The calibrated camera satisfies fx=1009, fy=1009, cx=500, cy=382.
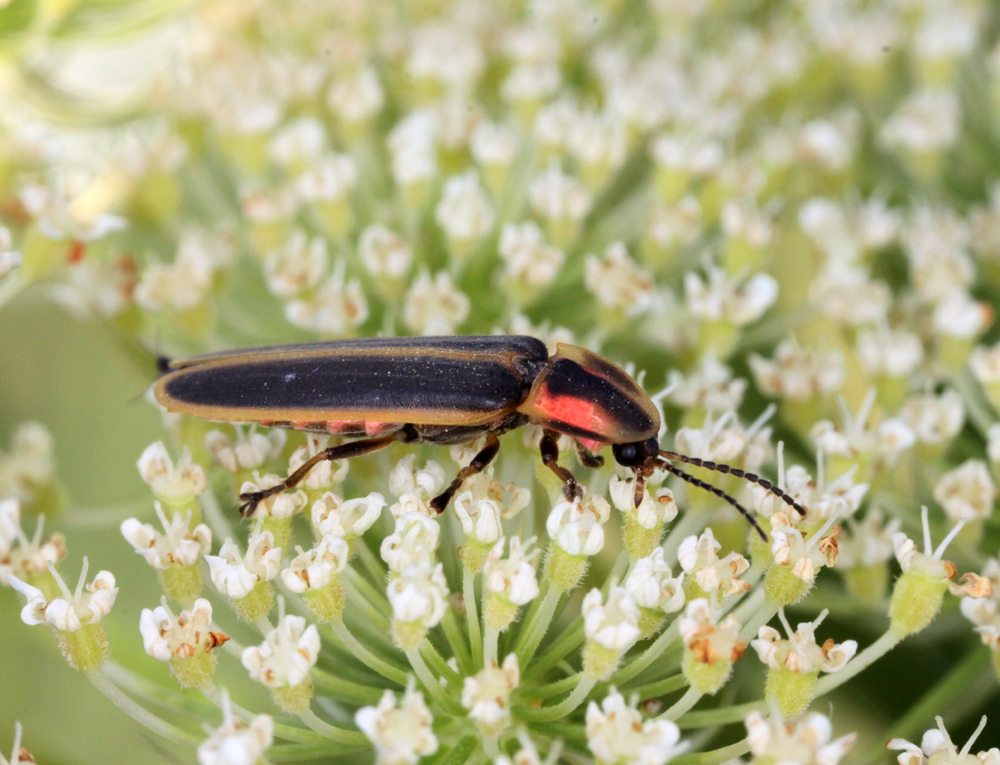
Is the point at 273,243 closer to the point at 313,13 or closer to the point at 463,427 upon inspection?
the point at 463,427

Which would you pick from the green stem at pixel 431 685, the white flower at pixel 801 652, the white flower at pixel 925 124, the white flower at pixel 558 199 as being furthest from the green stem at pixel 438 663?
the white flower at pixel 925 124

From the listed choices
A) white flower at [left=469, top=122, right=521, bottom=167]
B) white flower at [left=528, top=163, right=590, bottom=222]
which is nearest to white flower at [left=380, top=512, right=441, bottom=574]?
white flower at [left=528, top=163, right=590, bottom=222]

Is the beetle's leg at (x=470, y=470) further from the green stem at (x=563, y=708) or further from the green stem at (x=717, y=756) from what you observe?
the green stem at (x=717, y=756)

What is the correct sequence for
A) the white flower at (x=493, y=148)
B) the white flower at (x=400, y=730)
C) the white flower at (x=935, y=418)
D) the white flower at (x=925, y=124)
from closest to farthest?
the white flower at (x=400, y=730) < the white flower at (x=935, y=418) < the white flower at (x=493, y=148) < the white flower at (x=925, y=124)

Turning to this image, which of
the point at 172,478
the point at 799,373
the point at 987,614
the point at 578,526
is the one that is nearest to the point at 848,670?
the point at 987,614

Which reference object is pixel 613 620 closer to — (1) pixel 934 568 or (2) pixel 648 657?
(2) pixel 648 657

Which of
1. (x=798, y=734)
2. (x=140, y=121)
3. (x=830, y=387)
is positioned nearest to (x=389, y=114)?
(x=140, y=121)
